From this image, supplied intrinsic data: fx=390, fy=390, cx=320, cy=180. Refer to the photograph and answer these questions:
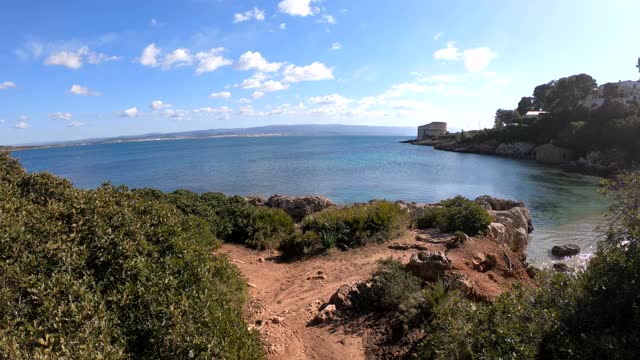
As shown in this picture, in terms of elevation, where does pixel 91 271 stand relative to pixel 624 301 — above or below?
above

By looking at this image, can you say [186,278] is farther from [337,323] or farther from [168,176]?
[168,176]

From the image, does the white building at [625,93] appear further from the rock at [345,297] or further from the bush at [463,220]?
the rock at [345,297]

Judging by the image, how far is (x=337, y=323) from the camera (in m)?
7.82

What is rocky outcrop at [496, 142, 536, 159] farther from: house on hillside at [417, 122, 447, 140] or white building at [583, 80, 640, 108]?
house on hillside at [417, 122, 447, 140]

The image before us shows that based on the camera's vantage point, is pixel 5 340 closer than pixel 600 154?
Yes

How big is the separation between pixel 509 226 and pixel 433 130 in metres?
128

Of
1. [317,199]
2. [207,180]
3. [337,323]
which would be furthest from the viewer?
[207,180]

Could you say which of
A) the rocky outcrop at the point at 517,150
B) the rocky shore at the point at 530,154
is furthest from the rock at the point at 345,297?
the rocky outcrop at the point at 517,150

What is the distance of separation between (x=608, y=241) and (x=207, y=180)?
47075 millimetres

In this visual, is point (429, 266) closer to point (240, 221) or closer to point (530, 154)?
point (240, 221)

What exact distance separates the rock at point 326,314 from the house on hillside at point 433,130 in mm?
135403

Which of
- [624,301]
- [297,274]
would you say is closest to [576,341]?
[624,301]

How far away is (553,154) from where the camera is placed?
6262cm

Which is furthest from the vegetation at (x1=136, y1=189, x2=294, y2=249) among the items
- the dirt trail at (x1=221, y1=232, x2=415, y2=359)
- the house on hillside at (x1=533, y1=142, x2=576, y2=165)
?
the house on hillside at (x1=533, y1=142, x2=576, y2=165)
